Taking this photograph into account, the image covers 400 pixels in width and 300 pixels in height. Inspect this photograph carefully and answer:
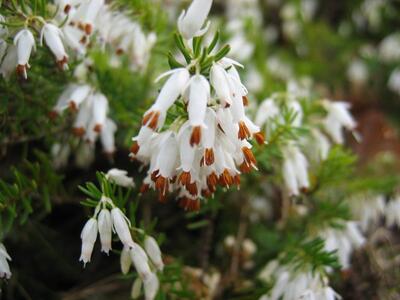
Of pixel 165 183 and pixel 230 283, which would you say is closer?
pixel 165 183

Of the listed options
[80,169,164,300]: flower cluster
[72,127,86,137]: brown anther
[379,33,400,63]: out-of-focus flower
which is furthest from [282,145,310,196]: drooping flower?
[379,33,400,63]: out-of-focus flower

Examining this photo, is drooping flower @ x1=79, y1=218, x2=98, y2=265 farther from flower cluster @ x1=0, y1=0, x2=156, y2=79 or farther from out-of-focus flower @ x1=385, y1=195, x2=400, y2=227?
out-of-focus flower @ x1=385, y1=195, x2=400, y2=227

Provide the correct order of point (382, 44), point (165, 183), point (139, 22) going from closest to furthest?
point (165, 183) → point (139, 22) → point (382, 44)

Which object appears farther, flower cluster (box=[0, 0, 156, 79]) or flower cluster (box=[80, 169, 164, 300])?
flower cluster (box=[0, 0, 156, 79])

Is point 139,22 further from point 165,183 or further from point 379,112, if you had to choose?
point 379,112

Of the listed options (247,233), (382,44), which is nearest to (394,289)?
(247,233)

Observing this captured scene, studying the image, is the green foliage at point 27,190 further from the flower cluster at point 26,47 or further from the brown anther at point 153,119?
the brown anther at point 153,119

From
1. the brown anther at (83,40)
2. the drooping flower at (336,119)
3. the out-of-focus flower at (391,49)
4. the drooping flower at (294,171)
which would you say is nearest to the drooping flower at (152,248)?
the drooping flower at (294,171)
